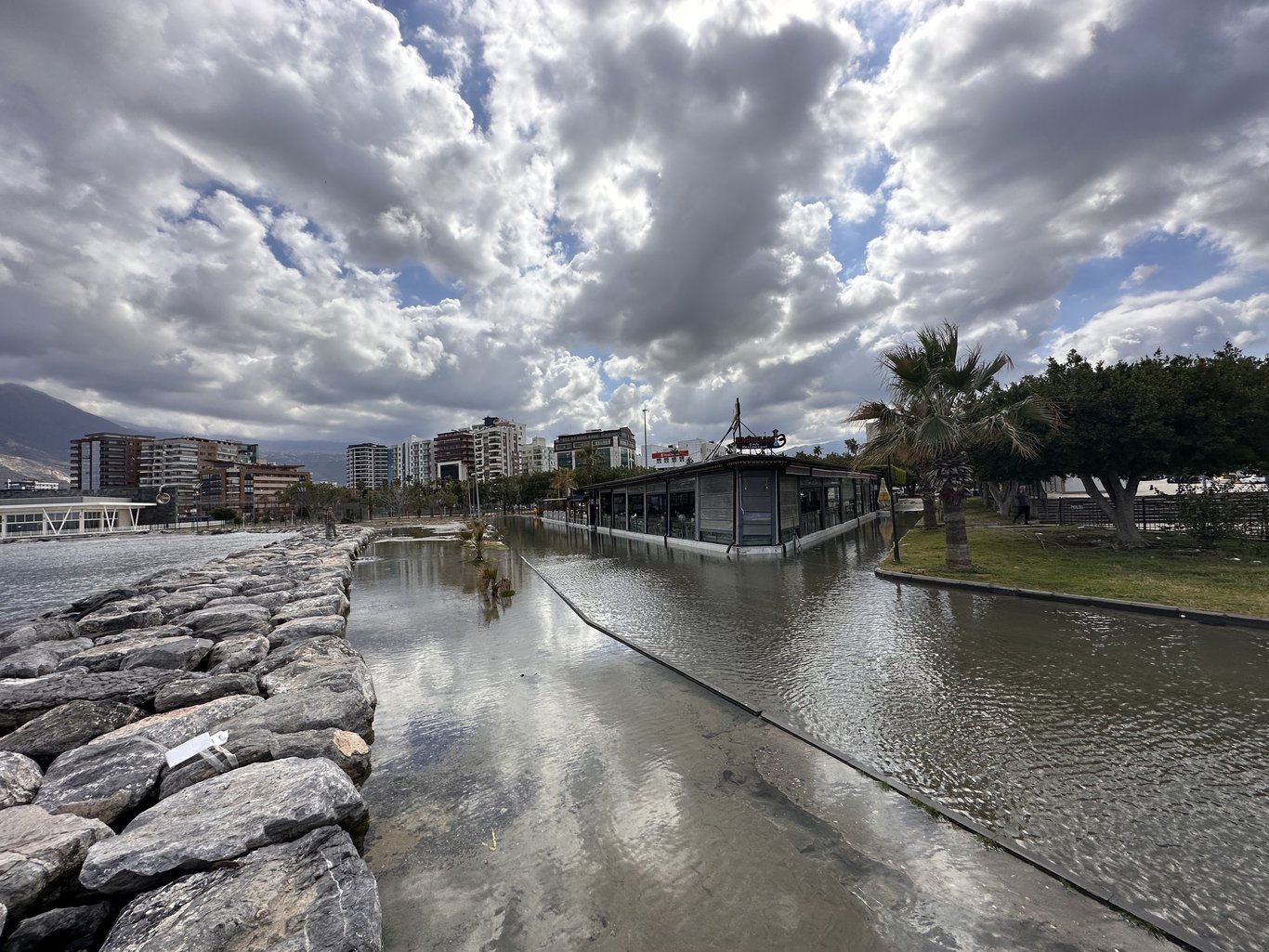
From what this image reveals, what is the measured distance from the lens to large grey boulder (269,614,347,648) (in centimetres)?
898

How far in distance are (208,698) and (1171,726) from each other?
11.1m

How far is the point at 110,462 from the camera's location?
166 metres

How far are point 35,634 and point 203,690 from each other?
24.9ft

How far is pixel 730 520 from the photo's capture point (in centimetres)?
2219

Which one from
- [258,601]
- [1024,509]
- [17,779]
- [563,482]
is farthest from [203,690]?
[563,482]

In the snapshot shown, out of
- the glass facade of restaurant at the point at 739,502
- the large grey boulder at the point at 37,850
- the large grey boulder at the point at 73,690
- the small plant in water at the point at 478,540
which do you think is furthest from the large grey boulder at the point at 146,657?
the glass facade of restaurant at the point at 739,502

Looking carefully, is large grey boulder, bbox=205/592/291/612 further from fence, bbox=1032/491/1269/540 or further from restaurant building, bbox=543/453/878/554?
fence, bbox=1032/491/1269/540

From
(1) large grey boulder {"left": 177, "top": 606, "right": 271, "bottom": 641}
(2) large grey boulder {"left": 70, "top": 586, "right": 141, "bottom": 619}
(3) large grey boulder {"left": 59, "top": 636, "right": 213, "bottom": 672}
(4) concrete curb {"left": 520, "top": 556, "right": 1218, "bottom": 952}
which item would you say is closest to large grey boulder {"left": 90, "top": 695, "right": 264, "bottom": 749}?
(3) large grey boulder {"left": 59, "top": 636, "right": 213, "bottom": 672}

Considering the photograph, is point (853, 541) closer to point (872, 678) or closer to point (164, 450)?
point (872, 678)

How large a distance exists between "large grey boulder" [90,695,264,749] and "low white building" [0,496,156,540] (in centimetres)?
9662

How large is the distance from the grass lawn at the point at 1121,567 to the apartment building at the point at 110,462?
22543 cm

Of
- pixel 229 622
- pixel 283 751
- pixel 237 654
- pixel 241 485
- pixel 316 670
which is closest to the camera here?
pixel 283 751

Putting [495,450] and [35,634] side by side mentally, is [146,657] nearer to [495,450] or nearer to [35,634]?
[35,634]

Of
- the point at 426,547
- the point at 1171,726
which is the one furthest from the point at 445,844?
the point at 426,547
